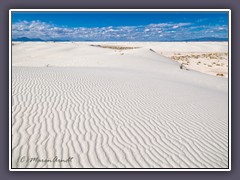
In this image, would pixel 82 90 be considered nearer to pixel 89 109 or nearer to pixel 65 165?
pixel 89 109

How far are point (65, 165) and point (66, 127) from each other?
125 centimetres

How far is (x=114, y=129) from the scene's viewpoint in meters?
5.33

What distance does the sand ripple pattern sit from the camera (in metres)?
4.27

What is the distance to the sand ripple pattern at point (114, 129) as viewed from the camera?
4.27 metres

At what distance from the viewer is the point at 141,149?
4574 millimetres

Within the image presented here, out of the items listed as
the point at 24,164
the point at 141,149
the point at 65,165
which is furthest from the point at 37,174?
the point at 141,149

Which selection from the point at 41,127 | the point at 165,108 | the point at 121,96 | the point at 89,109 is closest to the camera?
the point at 41,127

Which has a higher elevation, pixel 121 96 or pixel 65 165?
pixel 121 96

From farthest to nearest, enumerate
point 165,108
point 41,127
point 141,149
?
1. point 165,108
2. point 41,127
3. point 141,149
